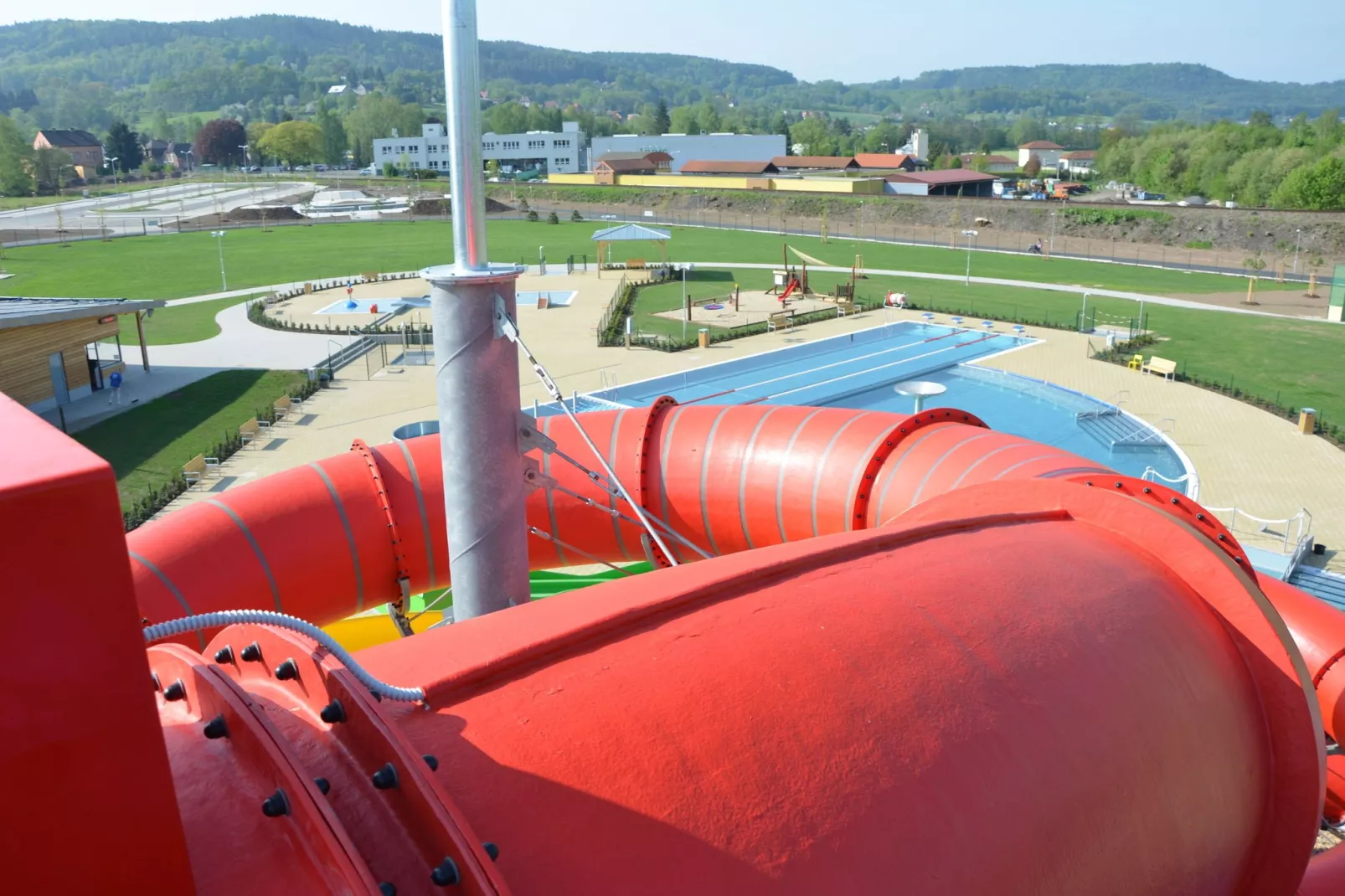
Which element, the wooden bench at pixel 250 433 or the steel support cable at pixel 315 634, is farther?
the wooden bench at pixel 250 433

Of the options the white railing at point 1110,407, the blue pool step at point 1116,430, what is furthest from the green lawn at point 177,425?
the white railing at point 1110,407

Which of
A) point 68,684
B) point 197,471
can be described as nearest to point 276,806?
point 68,684

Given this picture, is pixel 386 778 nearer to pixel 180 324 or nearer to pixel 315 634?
pixel 315 634

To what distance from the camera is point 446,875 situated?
7.69ft

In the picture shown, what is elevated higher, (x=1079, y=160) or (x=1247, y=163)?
(x=1079, y=160)

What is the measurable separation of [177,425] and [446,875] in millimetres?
26763

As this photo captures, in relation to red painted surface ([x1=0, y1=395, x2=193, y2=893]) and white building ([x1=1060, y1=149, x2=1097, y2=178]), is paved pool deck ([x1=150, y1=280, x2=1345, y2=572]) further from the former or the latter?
white building ([x1=1060, y1=149, x2=1097, y2=178])

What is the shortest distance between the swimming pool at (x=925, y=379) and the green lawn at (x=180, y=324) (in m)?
18.7

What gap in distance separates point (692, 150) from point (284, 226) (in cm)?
6542

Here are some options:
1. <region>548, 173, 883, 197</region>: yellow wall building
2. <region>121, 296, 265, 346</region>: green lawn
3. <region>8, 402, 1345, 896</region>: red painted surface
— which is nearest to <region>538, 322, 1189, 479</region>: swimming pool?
<region>121, 296, 265, 346</region>: green lawn

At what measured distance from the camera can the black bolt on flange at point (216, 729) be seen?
8.61 feet

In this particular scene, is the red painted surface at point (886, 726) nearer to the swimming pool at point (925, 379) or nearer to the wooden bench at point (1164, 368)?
the swimming pool at point (925, 379)

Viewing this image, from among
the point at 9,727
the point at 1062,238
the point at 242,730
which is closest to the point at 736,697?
the point at 242,730

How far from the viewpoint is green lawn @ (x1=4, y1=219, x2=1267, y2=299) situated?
51781 millimetres
